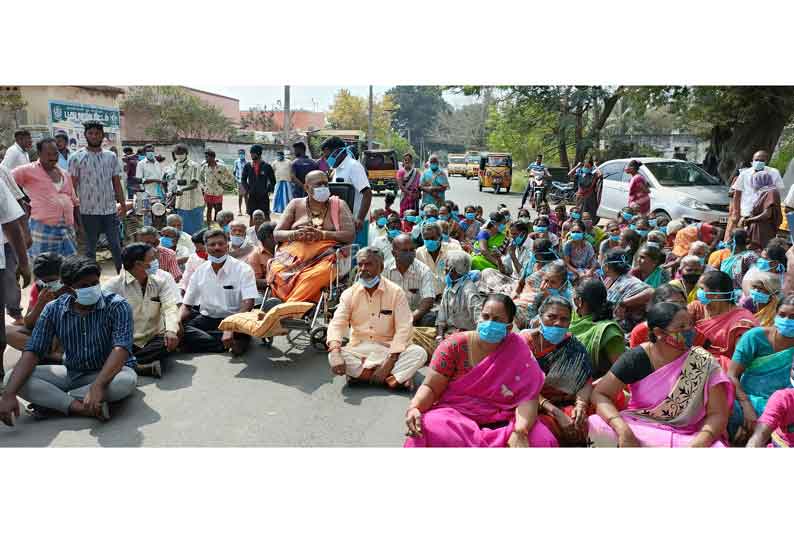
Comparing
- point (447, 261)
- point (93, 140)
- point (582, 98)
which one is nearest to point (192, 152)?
point (582, 98)

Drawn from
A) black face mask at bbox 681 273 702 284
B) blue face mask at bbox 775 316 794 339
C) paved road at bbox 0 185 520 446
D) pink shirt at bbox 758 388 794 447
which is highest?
blue face mask at bbox 775 316 794 339

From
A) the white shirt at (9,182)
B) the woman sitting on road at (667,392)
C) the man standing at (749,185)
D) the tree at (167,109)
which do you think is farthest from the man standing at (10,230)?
the tree at (167,109)

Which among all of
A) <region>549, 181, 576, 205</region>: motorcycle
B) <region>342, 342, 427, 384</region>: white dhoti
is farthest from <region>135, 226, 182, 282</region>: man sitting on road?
<region>549, 181, 576, 205</region>: motorcycle

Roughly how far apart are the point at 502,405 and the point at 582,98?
26.2 metres

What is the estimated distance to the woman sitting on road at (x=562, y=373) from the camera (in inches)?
152

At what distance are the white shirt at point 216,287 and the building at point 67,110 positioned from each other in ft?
23.3

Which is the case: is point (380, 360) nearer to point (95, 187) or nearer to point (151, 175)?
point (95, 187)

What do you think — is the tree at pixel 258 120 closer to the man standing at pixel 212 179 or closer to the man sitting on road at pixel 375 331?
the man standing at pixel 212 179

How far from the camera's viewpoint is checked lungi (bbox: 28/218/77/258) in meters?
6.86

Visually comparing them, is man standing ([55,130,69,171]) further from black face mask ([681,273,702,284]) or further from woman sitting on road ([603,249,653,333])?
black face mask ([681,273,702,284])

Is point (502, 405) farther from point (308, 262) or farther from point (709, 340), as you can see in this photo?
point (308, 262)

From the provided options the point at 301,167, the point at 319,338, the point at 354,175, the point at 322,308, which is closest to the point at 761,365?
the point at 319,338

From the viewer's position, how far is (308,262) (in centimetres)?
644

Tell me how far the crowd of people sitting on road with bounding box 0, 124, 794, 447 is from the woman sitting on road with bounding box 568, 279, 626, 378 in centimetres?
1
